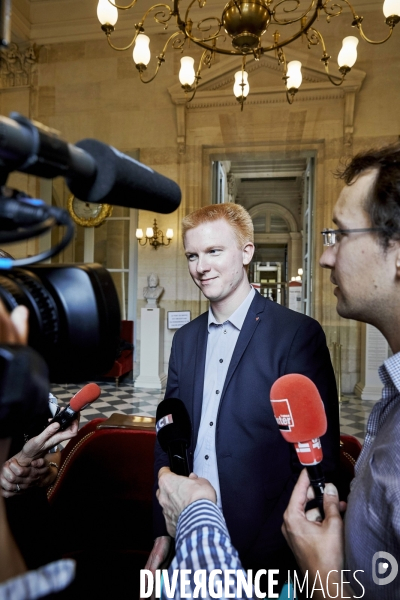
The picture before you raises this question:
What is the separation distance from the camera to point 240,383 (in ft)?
4.73

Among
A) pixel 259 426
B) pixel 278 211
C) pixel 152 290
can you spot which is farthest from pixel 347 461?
pixel 278 211

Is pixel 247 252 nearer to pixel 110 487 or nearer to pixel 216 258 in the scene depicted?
pixel 216 258

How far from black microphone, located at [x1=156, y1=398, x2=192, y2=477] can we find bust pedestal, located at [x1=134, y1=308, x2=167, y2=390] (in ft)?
20.0

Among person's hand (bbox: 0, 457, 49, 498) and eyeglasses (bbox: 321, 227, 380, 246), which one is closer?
eyeglasses (bbox: 321, 227, 380, 246)

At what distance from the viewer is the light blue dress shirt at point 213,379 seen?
1.43 metres

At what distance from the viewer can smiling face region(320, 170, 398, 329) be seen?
977 mm

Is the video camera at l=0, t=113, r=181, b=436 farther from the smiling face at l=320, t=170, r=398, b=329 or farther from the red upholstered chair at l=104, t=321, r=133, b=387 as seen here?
the red upholstered chair at l=104, t=321, r=133, b=387

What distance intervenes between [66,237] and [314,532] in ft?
2.67

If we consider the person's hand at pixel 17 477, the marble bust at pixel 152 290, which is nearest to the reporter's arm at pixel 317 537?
the person's hand at pixel 17 477

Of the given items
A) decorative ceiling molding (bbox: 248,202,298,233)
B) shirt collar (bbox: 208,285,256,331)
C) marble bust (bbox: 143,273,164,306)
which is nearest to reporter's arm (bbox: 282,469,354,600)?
shirt collar (bbox: 208,285,256,331)

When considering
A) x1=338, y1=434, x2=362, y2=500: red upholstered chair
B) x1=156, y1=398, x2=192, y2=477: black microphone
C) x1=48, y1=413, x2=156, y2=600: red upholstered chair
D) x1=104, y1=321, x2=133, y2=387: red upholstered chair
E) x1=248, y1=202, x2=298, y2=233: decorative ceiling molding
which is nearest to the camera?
x1=156, y1=398, x2=192, y2=477: black microphone

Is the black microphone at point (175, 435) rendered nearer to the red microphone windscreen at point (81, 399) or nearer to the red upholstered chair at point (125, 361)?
the red microphone windscreen at point (81, 399)

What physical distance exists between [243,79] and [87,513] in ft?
13.6

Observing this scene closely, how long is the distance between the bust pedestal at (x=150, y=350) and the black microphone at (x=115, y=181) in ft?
22.2
